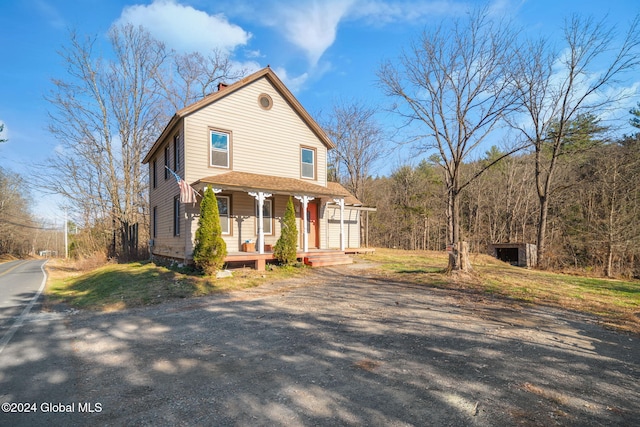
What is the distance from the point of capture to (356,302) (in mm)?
7488

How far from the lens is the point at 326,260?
46.2 feet

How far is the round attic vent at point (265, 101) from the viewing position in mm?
14789

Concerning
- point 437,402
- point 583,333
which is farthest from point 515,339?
point 437,402

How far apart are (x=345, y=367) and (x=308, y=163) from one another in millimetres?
13249

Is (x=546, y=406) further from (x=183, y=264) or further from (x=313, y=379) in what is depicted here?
(x=183, y=264)

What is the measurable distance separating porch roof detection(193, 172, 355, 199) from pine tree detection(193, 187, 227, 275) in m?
1.12

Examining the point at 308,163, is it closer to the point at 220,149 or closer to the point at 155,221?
the point at 220,149

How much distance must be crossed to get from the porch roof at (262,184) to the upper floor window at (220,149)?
23.2 inches

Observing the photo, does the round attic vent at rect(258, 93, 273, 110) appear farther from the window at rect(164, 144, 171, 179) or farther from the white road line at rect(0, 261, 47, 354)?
the white road line at rect(0, 261, 47, 354)

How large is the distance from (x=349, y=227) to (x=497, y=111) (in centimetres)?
968

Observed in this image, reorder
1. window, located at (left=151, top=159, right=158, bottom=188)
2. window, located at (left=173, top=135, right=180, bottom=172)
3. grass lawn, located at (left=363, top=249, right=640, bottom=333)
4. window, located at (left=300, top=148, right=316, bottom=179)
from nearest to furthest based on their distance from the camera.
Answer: grass lawn, located at (left=363, top=249, right=640, bottom=333)
window, located at (left=173, top=135, right=180, bottom=172)
window, located at (left=300, top=148, right=316, bottom=179)
window, located at (left=151, top=159, right=158, bottom=188)

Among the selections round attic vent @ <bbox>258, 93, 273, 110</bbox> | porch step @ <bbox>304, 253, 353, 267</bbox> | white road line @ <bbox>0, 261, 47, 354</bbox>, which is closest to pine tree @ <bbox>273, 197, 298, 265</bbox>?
porch step @ <bbox>304, 253, 353, 267</bbox>

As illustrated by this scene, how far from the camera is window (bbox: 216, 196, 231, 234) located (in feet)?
43.9

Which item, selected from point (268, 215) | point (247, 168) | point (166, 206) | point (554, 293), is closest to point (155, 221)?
point (166, 206)
